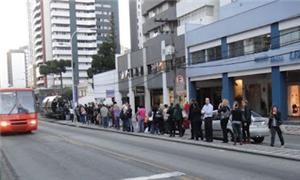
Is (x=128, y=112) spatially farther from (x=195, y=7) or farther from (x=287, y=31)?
(x=195, y=7)

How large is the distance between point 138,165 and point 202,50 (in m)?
30.3

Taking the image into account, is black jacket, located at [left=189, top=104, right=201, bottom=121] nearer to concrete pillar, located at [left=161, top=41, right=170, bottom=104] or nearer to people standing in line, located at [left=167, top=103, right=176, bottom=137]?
people standing in line, located at [left=167, top=103, right=176, bottom=137]

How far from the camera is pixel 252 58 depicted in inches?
1423

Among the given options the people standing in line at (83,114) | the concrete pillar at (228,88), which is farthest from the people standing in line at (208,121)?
the people standing in line at (83,114)

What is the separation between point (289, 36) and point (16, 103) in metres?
17.2

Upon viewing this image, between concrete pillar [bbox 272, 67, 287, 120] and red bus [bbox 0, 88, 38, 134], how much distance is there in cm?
1544

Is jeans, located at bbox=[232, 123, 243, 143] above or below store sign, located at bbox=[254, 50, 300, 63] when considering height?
below

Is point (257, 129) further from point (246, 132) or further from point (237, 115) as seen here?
point (237, 115)

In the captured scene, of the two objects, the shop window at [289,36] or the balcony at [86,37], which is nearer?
the shop window at [289,36]

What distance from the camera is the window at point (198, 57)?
43956 mm

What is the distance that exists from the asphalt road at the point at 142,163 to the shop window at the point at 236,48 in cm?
1901

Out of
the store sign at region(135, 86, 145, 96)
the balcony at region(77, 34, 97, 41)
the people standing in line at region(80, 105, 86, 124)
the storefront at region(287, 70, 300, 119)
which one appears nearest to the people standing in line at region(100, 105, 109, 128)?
the people standing in line at region(80, 105, 86, 124)

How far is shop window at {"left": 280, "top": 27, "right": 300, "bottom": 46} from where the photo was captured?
103 ft

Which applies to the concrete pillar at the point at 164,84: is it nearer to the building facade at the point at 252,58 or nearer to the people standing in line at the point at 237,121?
the building facade at the point at 252,58
